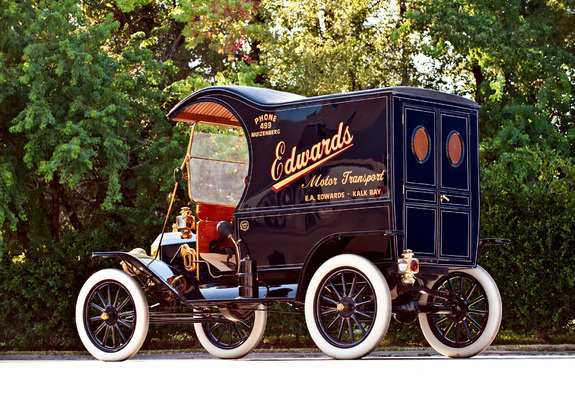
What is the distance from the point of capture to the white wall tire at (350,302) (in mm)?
8484

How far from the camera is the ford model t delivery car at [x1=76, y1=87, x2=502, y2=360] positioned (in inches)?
347

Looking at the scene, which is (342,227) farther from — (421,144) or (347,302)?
(421,144)

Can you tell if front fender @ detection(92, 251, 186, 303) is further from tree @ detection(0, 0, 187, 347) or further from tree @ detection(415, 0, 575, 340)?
tree @ detection(415, 0, 575, 340)

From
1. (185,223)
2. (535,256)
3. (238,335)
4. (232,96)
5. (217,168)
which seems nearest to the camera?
(232,96)

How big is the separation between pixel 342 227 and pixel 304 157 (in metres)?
0.88

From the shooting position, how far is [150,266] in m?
10.6

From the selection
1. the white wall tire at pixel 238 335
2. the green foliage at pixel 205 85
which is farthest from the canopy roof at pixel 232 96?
the green foliage at pixel 205 85

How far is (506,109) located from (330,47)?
4.24 meters

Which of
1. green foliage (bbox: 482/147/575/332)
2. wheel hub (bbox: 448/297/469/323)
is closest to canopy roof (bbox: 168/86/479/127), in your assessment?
wheel hub (bbox: 448/297/469/323)
